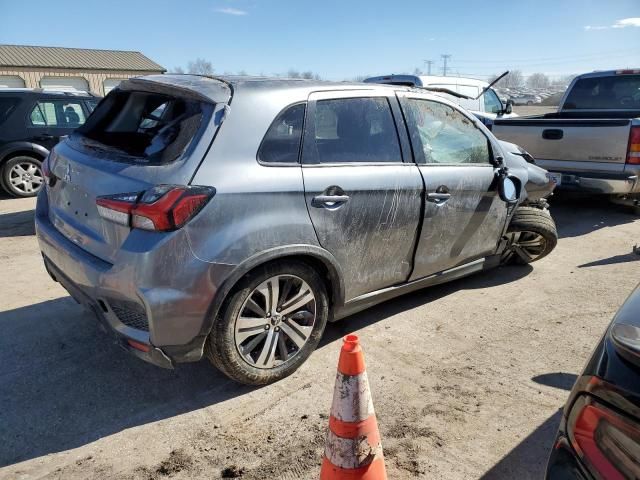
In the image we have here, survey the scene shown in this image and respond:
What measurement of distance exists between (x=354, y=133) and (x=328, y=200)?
566 mm

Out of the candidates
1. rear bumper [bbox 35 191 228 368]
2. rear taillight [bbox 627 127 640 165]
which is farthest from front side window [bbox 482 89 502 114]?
rear bumper [bbox 35 191 228 368]

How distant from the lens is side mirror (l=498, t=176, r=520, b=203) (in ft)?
14.0

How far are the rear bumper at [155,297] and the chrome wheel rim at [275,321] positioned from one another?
286 millimetres

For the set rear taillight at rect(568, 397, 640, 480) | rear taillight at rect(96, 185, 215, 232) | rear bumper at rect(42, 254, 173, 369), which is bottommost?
rear bumper at rect(42, 254, 173, 369)

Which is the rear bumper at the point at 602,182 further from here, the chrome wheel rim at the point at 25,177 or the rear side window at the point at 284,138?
the chrome wheel rim at the point at 25,177

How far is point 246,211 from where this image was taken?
2.72 meters

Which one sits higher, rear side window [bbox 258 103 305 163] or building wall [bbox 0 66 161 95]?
building wall [bbox 0 66 161 95]

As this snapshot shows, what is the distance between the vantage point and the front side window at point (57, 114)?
8328 millimetres

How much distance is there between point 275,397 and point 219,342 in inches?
20.3

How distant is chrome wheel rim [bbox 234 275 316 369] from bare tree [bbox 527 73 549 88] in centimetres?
18026

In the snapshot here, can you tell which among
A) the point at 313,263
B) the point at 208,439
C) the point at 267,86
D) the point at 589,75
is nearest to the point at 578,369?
the point at 313,263

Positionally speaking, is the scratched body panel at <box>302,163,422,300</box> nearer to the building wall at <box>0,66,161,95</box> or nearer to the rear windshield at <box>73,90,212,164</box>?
the rear windshield at <box>73,90,212,164</box>

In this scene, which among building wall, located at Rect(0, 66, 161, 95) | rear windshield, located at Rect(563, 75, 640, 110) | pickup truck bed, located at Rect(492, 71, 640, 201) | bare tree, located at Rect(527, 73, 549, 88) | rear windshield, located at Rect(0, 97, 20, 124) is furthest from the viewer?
bare tree, located at Rect(527, 73, 549, 88)

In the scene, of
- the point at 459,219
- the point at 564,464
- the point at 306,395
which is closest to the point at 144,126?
the point at 306,395
